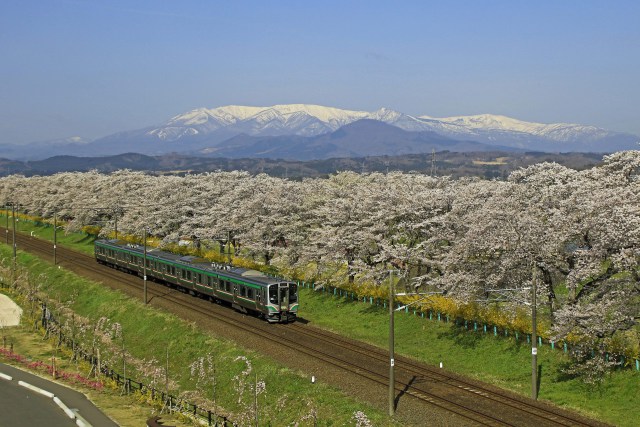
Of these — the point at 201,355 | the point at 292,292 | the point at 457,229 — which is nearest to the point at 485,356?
the point at 457,229

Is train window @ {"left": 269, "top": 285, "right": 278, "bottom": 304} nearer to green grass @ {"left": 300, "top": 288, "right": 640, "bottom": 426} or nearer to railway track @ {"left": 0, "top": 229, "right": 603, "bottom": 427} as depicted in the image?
railway track @ {"left": 0, "top": 229, "right": 603, "bottom": 427}

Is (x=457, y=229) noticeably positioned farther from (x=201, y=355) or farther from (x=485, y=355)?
(x=201, y=355)

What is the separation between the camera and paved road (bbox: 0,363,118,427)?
105 feet

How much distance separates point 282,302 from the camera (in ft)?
160

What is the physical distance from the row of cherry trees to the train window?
8.21 metres

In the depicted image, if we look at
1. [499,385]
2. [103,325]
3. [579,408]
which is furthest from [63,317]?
[579,408]

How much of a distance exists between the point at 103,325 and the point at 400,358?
27.1 m

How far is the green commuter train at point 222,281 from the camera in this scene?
1911 inches

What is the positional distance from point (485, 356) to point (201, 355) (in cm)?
1873

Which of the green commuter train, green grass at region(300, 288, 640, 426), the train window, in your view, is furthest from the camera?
the green commuter train

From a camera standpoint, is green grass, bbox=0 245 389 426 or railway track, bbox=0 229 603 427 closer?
railway track, bbox=0 229 603 427

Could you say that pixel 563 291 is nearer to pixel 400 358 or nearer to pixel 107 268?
pixel 400 358

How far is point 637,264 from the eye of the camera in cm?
3197

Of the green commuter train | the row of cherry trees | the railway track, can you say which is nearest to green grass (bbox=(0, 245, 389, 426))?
the railway track
